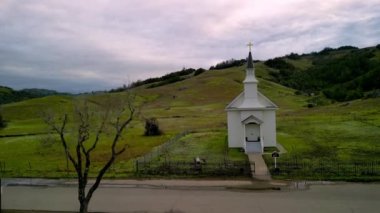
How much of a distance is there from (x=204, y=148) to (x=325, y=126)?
24.1 metres

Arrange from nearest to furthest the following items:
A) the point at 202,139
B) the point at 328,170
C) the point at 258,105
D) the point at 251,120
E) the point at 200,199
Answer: the point at 200,199
the point at 328,170
the point at 251,120
the point at 258,105
the point at 202,139

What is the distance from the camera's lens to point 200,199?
22.7 m

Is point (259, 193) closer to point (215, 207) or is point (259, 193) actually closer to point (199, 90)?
point (215, 207)

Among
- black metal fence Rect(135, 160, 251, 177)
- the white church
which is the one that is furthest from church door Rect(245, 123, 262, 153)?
black metal fence Rect(135, 160, 251, 177)

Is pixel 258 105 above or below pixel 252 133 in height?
above

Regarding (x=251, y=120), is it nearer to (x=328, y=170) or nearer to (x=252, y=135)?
(x=252, y=135)

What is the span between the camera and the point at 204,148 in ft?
136

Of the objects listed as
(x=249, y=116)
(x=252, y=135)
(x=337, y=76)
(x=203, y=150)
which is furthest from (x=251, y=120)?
(x=337, y=76)

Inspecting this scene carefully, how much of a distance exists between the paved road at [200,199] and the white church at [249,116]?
15.4m

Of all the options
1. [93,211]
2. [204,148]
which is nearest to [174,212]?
[93,211]

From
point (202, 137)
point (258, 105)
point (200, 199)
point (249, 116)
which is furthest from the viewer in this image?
point (202, 137)

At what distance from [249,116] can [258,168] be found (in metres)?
9.99

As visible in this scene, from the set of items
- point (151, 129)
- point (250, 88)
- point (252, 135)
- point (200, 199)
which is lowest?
point (200, 199)

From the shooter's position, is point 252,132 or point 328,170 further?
point 252,132
